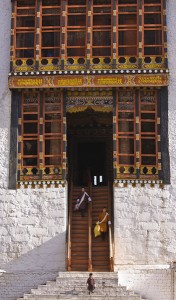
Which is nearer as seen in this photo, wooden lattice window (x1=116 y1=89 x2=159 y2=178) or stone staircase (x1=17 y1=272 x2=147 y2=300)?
stone staircase (x1=17 y1=272 x2=147 y2=300)

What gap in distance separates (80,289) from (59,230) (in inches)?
95.7

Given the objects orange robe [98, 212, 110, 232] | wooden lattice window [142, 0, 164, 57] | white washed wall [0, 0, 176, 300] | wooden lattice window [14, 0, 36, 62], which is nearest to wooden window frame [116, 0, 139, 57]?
wooden lattice window [142, 0, 164, 57]

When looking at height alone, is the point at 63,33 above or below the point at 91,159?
above

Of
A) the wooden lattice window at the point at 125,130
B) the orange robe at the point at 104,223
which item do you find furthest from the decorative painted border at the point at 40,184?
the wooden lattice window at the point at 125,130

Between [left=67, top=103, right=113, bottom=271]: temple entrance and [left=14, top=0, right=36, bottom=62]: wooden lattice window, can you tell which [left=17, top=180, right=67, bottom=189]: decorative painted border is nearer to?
[left=67, top=103, right=113, bottom=271]: temple entrance

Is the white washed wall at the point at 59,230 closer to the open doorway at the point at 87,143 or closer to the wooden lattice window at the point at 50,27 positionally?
the wooden lattice window at the point at 50,27

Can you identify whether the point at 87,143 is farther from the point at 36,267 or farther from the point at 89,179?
the point at 36,267

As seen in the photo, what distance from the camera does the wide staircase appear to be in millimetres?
26688

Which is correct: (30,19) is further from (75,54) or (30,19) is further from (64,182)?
(64,182)

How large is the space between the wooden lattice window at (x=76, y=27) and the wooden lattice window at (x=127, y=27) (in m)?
1.09

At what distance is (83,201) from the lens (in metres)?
28.0

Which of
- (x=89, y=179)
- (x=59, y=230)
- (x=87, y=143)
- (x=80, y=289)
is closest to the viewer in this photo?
(x=80, y=289)

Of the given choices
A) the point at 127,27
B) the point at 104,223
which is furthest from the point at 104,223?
the point at 127,27

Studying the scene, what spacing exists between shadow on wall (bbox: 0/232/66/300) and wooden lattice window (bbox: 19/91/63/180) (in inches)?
83.5
